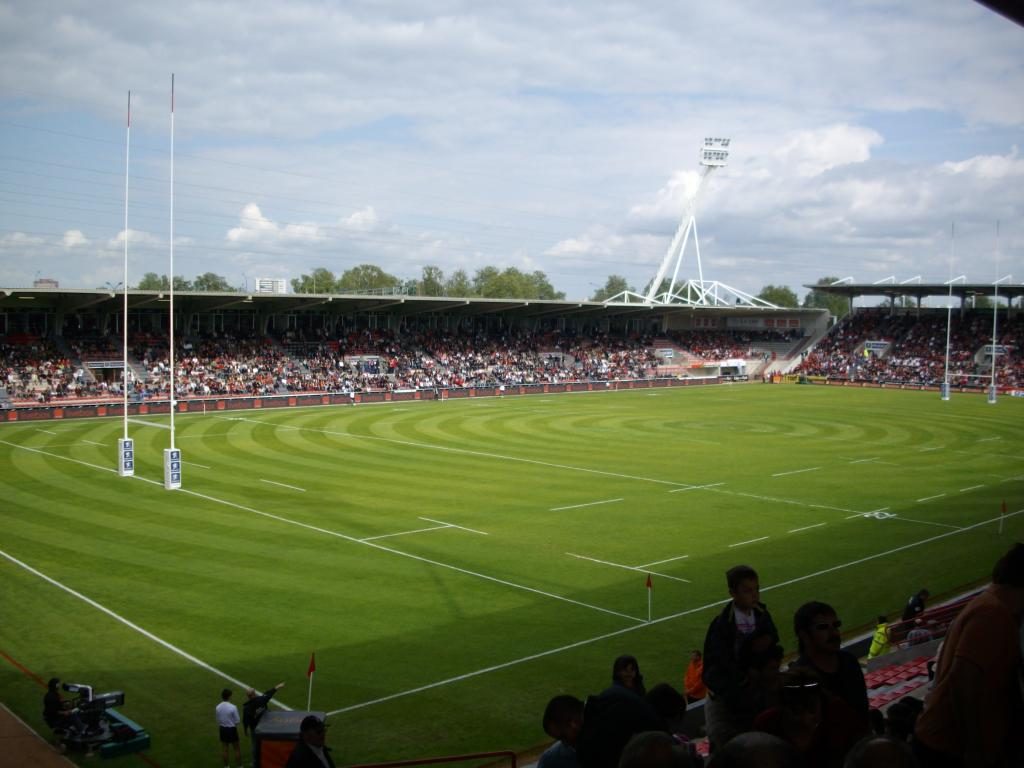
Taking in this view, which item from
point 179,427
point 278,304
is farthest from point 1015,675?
point 278,304

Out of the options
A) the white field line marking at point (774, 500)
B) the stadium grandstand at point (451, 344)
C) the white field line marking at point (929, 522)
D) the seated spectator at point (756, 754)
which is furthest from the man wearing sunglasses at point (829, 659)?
the stadium grandstand at point (451, 344)

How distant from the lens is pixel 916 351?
93000mm

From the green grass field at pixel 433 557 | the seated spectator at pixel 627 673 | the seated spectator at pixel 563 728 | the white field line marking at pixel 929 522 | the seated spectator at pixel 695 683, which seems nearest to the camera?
the seated spectator at pixel 563 728

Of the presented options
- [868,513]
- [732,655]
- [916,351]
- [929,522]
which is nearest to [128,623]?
[732,655]

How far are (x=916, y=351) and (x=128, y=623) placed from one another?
90.0 metres

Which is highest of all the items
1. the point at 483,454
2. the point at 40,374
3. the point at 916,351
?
the point at 916,351

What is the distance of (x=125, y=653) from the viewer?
1662cm

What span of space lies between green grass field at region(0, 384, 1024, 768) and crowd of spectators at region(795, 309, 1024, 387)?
42669mm

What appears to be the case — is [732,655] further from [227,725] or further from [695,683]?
[227,725]

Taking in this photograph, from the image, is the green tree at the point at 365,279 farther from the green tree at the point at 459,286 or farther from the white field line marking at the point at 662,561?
the white field line marking at the point at 662,561

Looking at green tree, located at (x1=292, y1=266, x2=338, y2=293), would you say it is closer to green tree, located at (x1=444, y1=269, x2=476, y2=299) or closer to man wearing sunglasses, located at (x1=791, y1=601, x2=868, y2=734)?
green tree, located at (x1=444, y1=269, x2=476, y2=299)

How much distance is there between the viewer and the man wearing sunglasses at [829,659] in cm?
546

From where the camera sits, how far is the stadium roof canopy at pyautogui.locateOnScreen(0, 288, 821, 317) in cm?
6312

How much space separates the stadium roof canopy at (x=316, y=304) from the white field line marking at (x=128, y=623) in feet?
138
